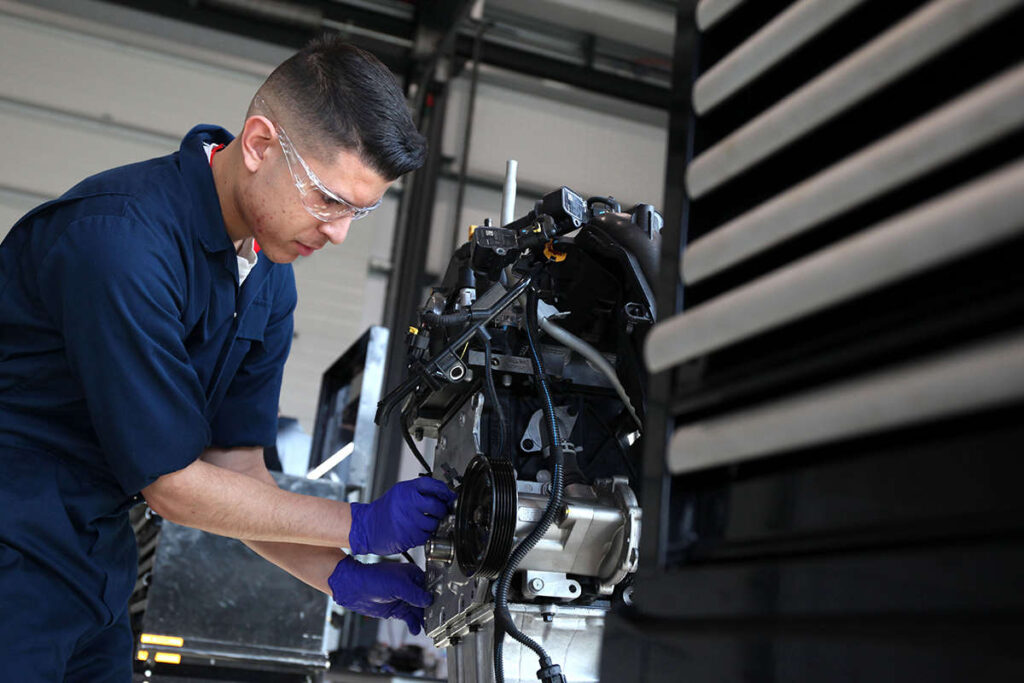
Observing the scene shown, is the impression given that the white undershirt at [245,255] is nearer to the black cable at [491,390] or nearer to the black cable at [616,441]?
the black cable at [491,390]

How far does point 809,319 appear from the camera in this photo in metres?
0.43

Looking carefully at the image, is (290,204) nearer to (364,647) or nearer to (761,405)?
(761,405)

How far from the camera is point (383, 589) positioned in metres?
1.43

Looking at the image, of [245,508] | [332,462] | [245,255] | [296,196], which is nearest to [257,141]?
[296,196]

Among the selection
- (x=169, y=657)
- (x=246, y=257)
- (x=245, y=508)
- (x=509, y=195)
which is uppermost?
(x=509, y=195)

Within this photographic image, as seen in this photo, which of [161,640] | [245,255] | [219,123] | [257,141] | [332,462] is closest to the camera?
[257,141]

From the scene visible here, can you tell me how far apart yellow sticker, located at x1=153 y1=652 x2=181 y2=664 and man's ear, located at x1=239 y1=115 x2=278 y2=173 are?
1509 mm

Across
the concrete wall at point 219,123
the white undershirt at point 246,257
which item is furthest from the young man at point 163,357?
the concrete wall at point 219,123

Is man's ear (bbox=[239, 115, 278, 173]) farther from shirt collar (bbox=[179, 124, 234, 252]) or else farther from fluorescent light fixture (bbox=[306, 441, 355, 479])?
fluorescent light fixture (bbox=[306, 441, 355, 479])

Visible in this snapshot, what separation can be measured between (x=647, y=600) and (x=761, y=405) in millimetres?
135

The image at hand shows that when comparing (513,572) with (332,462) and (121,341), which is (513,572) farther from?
(332,462)

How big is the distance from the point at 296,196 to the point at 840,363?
3.95 feet

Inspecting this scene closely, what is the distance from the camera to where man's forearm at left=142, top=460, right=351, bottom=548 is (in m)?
1.35

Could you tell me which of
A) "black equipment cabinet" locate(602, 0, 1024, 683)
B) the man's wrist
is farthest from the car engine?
"black equipment cabinet" locate(602, 0, 1024, 683)
